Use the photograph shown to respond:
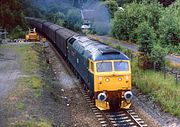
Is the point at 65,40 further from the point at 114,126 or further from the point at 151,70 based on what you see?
the point at 114,126

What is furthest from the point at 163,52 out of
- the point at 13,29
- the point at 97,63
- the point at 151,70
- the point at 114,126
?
the point at 13,29

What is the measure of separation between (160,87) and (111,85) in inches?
153

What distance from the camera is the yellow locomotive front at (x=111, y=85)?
53.1ft

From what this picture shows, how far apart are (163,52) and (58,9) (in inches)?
1840

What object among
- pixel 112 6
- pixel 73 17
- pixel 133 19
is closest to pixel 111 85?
pixel 133 19

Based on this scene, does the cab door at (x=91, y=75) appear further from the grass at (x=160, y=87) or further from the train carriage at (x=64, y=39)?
the train carriage at (x=64, y=39)

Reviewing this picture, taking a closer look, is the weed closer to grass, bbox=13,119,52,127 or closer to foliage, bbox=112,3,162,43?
grass, bbox=13,119,52,127

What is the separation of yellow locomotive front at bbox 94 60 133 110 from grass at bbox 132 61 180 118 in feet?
6.82

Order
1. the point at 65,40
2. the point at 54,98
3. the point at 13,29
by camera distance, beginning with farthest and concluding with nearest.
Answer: the point at 13,29
the point at 65,40
the point at 54,98

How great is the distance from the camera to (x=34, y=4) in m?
66.6

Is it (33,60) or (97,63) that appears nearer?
(97,63)

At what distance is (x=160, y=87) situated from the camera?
1889 centimetres

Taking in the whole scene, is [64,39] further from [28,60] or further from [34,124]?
[34,124]

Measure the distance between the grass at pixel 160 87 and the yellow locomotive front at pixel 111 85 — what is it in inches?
81.9
